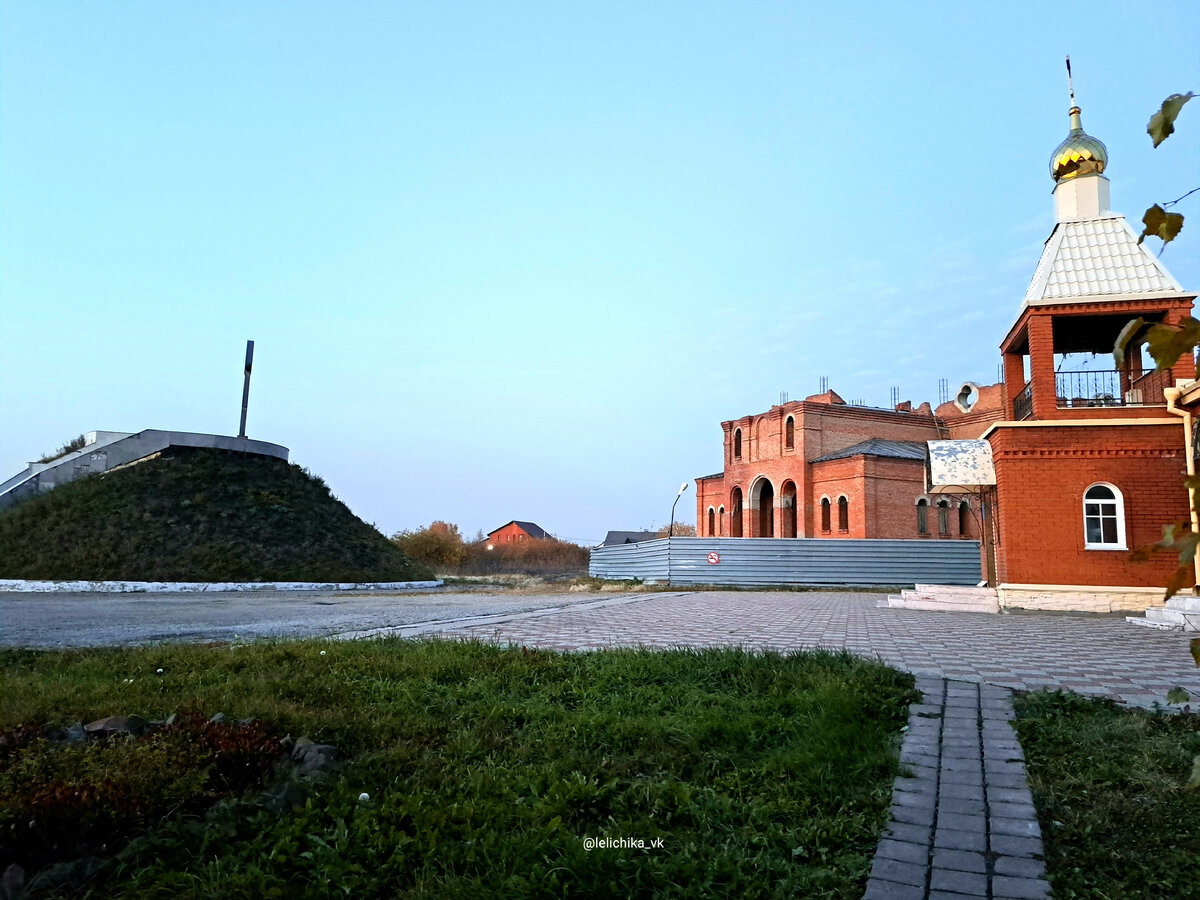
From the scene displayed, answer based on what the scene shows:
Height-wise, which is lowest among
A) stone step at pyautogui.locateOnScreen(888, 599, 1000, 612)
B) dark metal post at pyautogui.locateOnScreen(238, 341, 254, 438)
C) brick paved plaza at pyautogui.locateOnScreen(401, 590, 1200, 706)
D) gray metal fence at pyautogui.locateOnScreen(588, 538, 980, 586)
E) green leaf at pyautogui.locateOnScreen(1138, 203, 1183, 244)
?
brick paved plaza at pyautogui.locateOnScreen(401, 590, 1200, 706)

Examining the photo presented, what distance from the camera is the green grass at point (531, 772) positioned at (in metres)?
2.64

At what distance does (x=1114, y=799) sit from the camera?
3.23m

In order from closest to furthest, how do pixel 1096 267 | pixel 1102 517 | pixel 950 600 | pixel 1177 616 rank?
pixel 1177 616 < pixel 1102 517 < pixel 1096 267 < pixel 950 600

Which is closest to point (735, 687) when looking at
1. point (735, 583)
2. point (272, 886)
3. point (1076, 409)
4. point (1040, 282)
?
point (272, 886)

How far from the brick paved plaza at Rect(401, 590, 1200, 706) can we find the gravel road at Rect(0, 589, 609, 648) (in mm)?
1504

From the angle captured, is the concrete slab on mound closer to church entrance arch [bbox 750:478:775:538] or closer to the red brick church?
the red brick church

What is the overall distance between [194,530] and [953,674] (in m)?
22.2

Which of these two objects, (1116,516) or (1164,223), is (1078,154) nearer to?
(1116,516)

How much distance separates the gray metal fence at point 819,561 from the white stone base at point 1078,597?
Result: 39.5 feet

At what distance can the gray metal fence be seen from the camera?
1016 inches

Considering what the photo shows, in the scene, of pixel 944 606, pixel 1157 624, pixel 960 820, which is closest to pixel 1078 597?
pixel 944 606

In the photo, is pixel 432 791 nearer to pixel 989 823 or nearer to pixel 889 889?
pixel 889 889

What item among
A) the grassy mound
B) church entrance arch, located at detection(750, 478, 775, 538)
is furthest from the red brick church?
church entrance arch, located at detection(750, 478, 775, 538)

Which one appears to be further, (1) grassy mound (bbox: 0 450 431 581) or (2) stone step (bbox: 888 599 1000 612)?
(1) grassy mound (bbox: 0 450 431 581)
